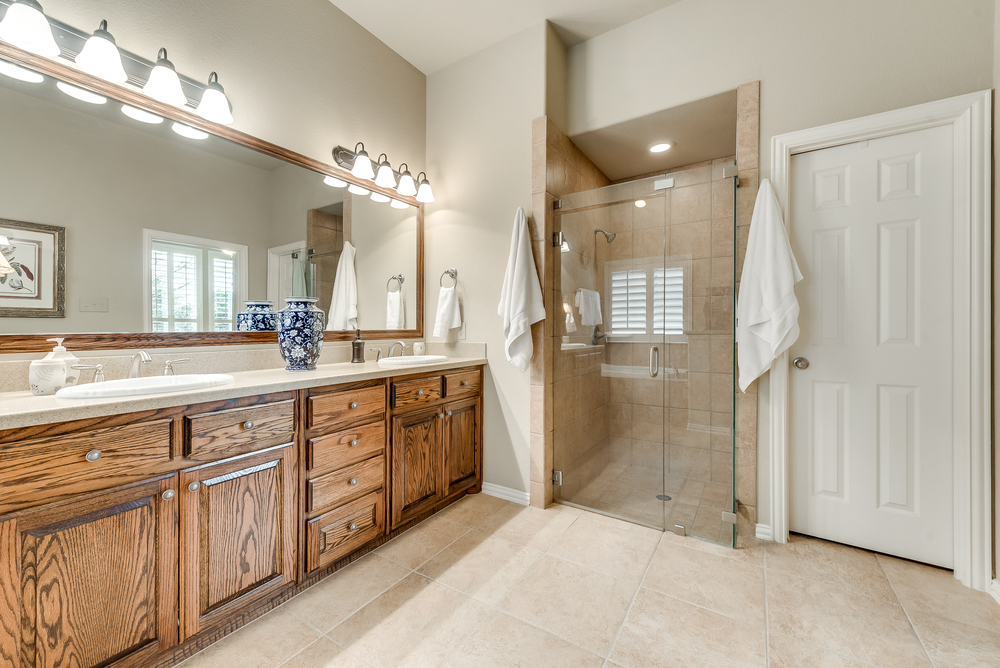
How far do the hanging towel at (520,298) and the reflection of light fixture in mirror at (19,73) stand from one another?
1.97m

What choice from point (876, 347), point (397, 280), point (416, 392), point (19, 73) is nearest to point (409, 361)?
point (416, 392)

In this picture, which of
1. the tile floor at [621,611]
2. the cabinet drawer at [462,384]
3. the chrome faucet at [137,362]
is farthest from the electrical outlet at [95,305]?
the cabinet drawer at [462,384]

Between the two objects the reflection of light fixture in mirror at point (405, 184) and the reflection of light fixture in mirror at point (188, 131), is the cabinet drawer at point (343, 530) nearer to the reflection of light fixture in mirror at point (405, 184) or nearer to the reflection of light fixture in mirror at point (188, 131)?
the reflection of light fixture in mirror at point (188, 131)

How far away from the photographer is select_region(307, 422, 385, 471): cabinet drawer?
169 centimetres

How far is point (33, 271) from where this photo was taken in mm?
1417

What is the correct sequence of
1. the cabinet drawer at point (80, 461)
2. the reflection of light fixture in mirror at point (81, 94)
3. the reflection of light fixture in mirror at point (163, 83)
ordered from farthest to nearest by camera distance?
the reflection of light fixture in mirror at point (163, 83), the reflection of light fixture in mirror at point (81, 94), the cabinet drawer at point (80, 461)

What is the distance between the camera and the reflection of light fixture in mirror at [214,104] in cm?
177

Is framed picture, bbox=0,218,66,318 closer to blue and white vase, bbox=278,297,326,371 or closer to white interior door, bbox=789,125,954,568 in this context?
blue and white vase, bbox=278,297,326,371

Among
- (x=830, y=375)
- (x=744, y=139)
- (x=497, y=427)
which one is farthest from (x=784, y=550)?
(x=744, y=139)

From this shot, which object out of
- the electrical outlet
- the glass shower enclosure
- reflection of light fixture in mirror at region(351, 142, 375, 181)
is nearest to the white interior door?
the glass shower enclosure

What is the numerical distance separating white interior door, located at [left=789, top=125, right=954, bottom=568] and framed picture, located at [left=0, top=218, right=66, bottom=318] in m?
3.06

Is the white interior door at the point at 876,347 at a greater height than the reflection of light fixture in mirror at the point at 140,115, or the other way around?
the reflection of light fixture in mirror at the point at 140,115

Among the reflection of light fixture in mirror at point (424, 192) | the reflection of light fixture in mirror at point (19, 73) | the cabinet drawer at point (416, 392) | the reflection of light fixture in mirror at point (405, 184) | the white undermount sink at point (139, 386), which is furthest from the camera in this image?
the reflection of light fixture in mirror at point (424, 192)

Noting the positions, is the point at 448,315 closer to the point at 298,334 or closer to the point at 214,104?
the point at 298,334
